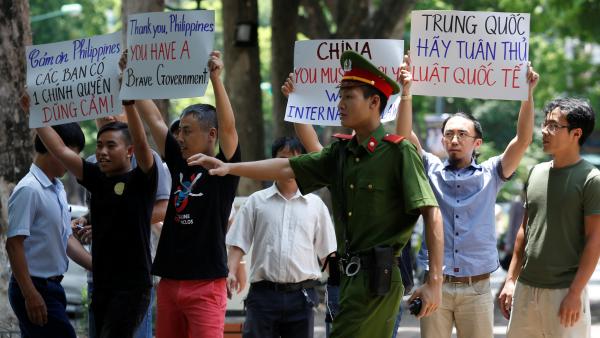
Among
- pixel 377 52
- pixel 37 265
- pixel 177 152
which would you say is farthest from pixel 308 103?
pixel 37 265

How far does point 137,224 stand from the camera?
6895 mm

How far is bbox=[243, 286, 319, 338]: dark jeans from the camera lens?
7.55 metres

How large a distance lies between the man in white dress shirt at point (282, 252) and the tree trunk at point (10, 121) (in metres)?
2.93

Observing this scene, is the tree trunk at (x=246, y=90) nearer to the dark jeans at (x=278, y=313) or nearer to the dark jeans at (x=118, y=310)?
the dark jeans at (x=278, y=313)

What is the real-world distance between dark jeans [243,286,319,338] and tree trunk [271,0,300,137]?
1035cm

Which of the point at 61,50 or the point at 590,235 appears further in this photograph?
the point at 61,50

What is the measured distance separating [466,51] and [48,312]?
3.20m

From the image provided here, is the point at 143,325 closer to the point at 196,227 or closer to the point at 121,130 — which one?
the point at 196,227

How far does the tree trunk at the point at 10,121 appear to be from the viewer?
32.3 feet

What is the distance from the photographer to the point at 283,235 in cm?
770

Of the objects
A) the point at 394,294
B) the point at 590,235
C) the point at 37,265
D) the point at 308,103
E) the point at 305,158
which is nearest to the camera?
the point at 394,294

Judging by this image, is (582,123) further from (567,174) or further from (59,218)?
(59,218)

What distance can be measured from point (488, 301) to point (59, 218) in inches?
110

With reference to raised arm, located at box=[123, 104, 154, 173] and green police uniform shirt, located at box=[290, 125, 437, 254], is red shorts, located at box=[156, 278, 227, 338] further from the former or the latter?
green police uniform shirt, located at box=[290, 125, 437, 254]
